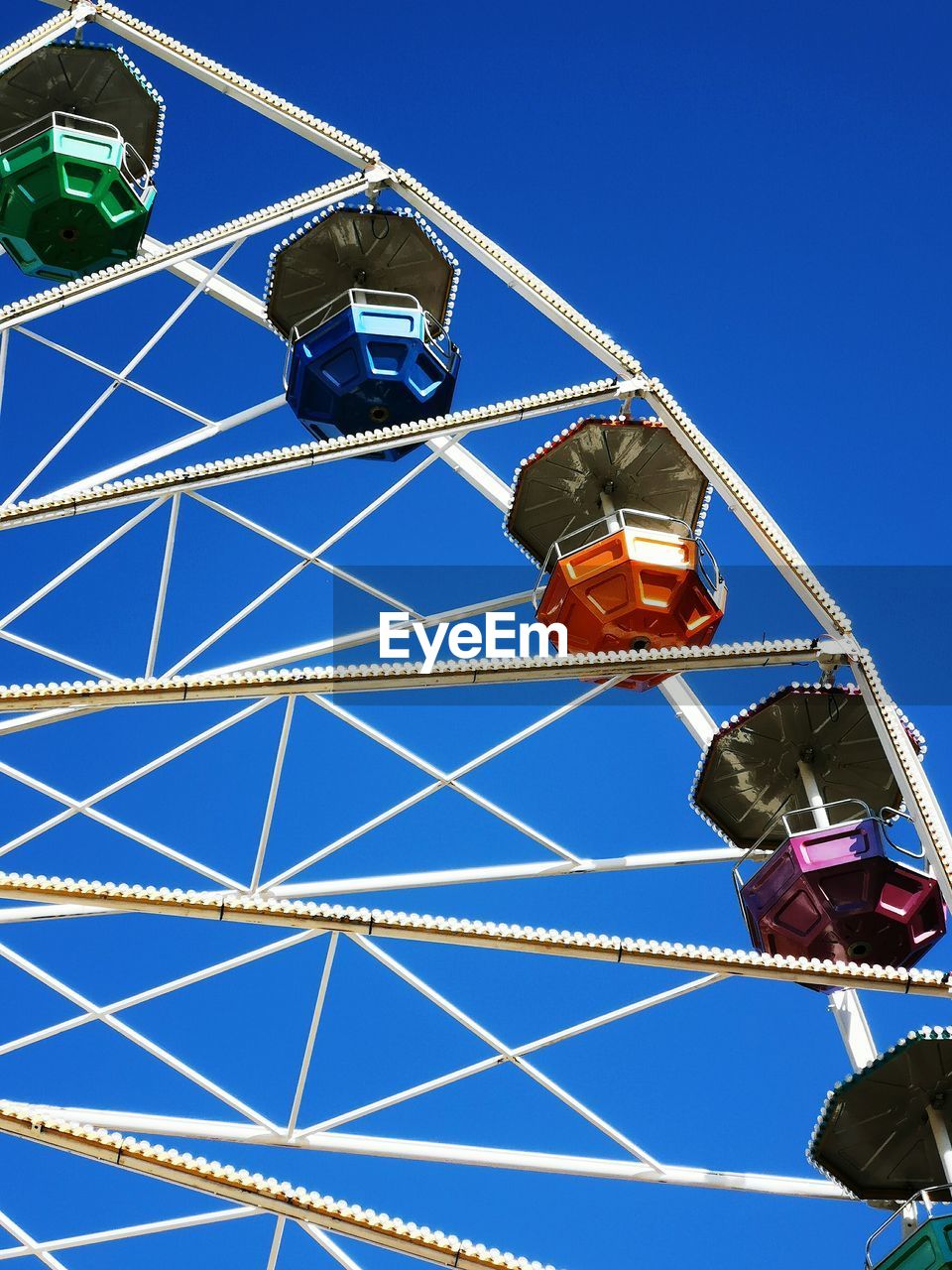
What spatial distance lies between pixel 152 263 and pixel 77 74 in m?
3.15

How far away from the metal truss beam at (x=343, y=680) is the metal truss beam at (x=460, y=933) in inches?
61.6

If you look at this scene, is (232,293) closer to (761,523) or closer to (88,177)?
(88,177)

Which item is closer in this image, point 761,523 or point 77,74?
point 761,523

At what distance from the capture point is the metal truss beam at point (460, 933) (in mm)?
8000

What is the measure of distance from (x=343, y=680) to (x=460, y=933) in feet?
6.47

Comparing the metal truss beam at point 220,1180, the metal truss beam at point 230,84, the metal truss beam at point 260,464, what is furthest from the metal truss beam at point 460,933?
the metal truss beam at point 230,84

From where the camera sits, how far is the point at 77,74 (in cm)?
1636

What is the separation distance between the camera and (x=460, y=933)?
8422 millimetres

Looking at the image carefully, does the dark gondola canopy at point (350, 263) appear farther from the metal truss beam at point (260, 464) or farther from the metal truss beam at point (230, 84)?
the metal truss beam at point (260, 464)

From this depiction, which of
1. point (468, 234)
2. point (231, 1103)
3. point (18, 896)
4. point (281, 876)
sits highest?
point (468, 234)

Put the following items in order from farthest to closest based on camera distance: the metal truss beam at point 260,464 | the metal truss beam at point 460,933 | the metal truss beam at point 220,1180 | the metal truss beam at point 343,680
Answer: the metal truss beam at point 260,464
the metal truss beam at point 343,680
the metal truss beam at point 460,933
the metal truss beam at point 220,1180

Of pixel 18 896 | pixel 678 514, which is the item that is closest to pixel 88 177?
pixel 678 514

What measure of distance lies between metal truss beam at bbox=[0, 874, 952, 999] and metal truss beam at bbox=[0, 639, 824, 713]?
1.56 m

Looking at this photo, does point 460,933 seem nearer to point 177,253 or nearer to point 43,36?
point 177,253
